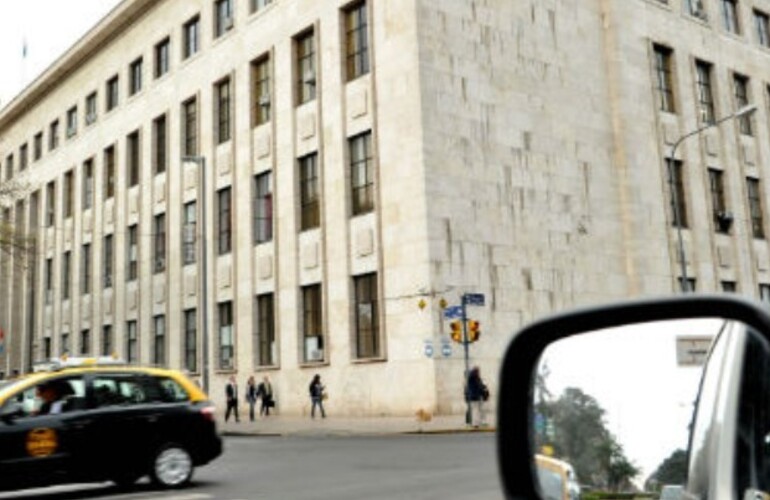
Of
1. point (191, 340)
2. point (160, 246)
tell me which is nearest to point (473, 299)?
point (191, 340)

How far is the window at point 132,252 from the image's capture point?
44231mm

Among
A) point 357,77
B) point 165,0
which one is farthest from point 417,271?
point 165,0

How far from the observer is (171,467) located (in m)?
11.7

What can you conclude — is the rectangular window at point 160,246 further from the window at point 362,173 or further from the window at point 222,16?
the window at point 362,173

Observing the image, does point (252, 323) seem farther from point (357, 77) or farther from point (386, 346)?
point (357, 77)

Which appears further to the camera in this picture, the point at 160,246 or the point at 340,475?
the point at 160,246

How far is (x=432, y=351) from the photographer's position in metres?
27.5

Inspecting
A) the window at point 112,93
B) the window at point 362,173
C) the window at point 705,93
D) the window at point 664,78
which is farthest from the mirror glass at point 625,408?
the window at point 112,93

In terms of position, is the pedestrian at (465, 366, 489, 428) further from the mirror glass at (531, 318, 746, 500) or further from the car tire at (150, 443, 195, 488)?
the mirror glass at (531, 318, 746, 500)

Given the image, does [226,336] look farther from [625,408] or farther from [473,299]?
[625,408]

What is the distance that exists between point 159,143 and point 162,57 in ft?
14.8

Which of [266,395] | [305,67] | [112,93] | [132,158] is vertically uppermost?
[112,93]

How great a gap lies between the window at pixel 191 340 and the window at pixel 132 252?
638 cm

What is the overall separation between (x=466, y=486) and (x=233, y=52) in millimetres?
31382
